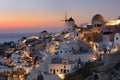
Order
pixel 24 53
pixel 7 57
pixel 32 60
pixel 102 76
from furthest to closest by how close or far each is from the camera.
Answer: pixel 7 57, pixel 24 53, pixel 32 60, pixel 102 76

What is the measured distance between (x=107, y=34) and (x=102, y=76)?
373 inches

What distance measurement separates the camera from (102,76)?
2988 cm

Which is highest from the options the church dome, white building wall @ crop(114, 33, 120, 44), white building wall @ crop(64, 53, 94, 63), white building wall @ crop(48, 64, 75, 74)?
the church dome

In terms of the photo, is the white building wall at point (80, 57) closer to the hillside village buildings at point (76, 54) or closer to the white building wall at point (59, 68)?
the hillside village buildings at point (76, 54)

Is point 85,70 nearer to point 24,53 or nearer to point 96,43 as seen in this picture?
point 96,43

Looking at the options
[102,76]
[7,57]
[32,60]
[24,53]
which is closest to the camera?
[102,76]

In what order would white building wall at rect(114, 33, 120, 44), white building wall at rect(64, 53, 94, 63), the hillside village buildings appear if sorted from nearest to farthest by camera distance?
the hillside village buildings, white building wall at rect(64, 53, 94, 63), white building wall at rect(114, 33, 120, 44)

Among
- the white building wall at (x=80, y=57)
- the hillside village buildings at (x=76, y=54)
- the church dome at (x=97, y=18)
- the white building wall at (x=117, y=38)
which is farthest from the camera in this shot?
the church dome at (x=97, y=18)

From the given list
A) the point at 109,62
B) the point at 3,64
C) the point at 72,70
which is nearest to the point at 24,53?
the point at 3,64

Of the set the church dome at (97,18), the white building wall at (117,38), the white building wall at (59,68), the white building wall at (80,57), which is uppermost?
the church dome at (97,18)

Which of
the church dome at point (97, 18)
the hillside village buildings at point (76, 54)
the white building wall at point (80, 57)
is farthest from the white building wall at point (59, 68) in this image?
the church dome at point (97, 18)

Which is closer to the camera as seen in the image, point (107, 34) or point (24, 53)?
point (107, 34)

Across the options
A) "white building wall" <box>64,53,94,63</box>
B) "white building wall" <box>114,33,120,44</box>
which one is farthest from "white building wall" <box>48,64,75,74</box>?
"white building wall" <box>114,33,120,44</box>

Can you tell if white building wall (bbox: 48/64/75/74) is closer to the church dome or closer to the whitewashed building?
the whitewashed building
